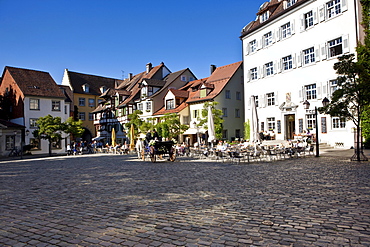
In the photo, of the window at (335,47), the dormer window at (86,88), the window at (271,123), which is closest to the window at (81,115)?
the dormer window at (86,88)

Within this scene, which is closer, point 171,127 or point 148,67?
point 171,127

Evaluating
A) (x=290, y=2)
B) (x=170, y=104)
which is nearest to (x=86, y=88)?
(x=170, y=104)

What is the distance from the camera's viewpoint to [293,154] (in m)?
19.1

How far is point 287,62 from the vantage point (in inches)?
1227

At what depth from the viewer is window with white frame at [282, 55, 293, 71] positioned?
3073cm

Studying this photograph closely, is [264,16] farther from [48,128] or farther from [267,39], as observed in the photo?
[48,128]

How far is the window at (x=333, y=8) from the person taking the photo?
25375 millimetres

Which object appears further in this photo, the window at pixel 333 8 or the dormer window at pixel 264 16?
the dormer window at pixel 264 16

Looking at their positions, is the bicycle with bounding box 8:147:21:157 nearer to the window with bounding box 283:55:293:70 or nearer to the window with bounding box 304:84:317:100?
the window with bounding box 283:55:293:70

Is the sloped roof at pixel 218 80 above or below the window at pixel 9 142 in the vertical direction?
above

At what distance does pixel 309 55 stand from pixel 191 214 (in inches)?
1074

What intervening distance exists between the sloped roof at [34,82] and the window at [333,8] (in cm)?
3373

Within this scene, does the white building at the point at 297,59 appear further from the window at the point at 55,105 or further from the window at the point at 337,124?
the window at the point at 55,105

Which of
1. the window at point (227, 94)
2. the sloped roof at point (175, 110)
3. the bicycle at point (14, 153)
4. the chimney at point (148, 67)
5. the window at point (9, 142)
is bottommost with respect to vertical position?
the bicycle at point (14, 153)
